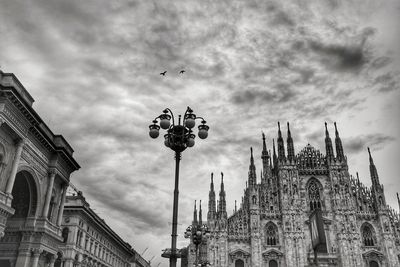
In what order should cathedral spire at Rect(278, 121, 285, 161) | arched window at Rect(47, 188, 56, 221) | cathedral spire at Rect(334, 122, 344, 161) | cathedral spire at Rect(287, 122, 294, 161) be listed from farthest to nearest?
cathedral spire at Rect(334, 122, 344, 161), cathedral spire at Rect(287, 122, 294, 161), cathedral spire at Rect(278, 121, 285, 161), arched window at Rect(47, 188, 56, 221)

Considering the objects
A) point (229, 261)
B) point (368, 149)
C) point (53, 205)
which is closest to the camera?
point (53, 205)

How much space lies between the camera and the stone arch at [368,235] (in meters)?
55.5

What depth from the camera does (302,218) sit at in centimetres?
5675

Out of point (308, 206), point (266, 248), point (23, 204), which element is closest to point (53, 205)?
point (23, 204)

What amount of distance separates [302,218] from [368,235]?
10.7m

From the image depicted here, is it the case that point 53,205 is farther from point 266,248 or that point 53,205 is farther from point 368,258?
point 368,258

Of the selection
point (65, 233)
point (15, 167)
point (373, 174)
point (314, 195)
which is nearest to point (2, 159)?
point (15, 167)

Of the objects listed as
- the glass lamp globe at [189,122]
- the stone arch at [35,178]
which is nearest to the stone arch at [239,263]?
the stone arch at [35,178]

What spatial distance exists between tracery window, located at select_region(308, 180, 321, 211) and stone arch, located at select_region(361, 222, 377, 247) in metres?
7.46

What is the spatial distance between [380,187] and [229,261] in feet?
91.6

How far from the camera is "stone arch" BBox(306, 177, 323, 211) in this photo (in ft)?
194

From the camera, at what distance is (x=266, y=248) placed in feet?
180

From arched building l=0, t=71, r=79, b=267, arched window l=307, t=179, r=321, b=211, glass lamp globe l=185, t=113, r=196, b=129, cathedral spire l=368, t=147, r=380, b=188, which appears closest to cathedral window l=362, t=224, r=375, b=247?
cathedral spire l=368, t=147, r=380, b=188

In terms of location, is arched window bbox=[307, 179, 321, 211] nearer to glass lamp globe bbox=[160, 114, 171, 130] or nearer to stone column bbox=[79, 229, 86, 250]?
stone column bbox=[79, 229, 86, 250]
